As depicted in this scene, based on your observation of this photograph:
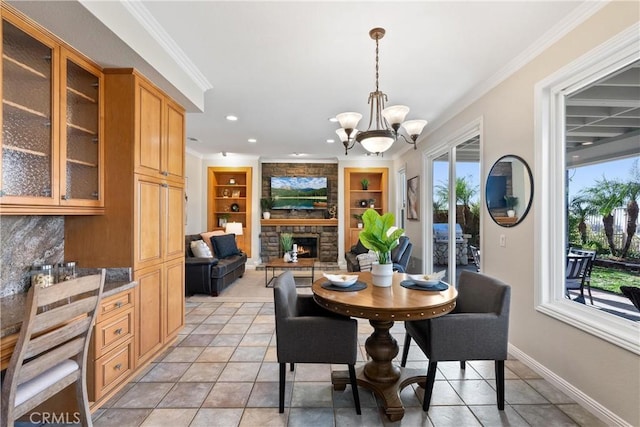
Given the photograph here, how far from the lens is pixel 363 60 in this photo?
268 cm

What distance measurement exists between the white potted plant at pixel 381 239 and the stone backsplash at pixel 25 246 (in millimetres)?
2308

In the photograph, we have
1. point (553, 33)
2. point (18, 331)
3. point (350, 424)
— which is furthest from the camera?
point (553, 33)

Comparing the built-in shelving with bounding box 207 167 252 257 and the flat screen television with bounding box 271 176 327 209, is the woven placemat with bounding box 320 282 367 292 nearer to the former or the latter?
the built-in shelving with bounding box 207 167 252 257

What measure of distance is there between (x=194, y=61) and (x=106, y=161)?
1.17 meters

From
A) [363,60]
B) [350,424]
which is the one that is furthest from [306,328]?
[363,60]

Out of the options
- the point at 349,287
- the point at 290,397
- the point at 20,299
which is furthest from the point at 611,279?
the point at 20,299

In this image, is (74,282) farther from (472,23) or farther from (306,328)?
(472,23)

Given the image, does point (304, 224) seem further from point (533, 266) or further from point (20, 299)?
point (20, 299)

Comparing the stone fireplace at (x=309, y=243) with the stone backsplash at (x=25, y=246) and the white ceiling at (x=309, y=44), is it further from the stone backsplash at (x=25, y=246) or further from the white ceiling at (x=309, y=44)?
the stone backsplash at (x=25, y=246)

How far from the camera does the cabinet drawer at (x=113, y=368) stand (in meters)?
2.04

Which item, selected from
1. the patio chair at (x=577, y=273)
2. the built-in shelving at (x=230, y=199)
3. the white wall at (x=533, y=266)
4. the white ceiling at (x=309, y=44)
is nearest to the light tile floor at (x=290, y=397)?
the white wall at (x=533, y=266)

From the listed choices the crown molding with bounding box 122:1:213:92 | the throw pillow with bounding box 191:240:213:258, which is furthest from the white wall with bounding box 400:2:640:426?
the throw pillow with bounding box 191:240:213:258

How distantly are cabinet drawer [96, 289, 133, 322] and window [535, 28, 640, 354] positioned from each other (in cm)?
324

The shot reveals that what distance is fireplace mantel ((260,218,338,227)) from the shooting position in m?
7.39
